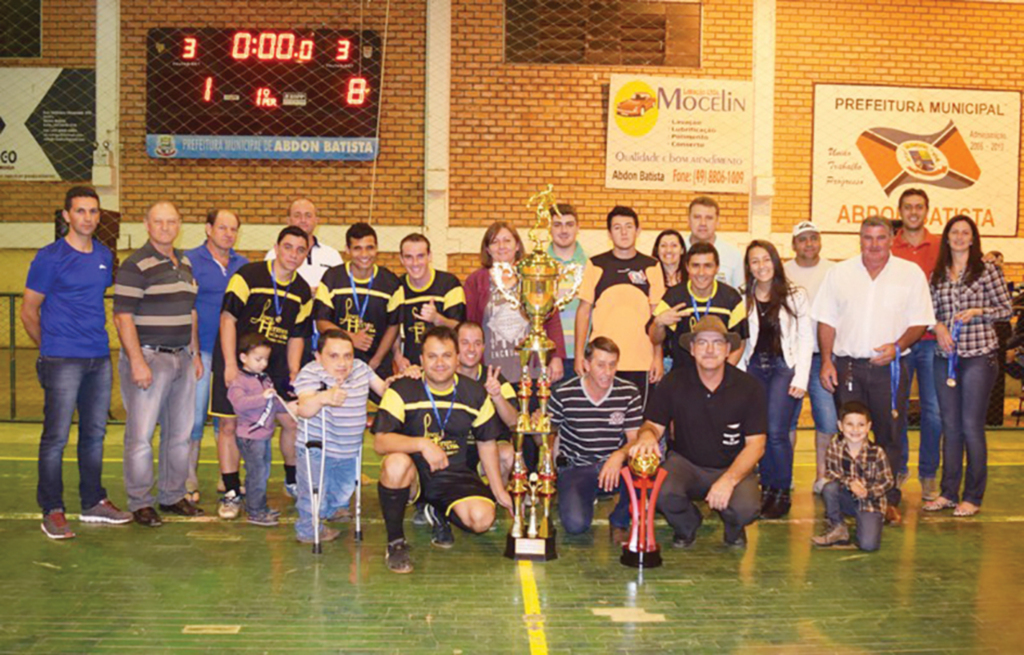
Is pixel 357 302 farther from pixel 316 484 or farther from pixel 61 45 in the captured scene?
pixel 61 45

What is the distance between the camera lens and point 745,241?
1347 cm

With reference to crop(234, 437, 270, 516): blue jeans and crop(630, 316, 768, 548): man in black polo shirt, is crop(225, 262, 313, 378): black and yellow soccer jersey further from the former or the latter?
crop(630, 316, 768, 548): man in black polo shirt

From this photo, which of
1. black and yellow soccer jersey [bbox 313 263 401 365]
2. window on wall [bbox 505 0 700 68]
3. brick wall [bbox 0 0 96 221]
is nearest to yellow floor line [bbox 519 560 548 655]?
black and yellow soccer jersey [bbox 313 263 401 365]

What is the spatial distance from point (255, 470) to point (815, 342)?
12.1 ft

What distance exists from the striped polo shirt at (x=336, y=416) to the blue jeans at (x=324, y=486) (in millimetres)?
73

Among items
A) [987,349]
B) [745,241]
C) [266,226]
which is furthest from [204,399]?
[745,241]

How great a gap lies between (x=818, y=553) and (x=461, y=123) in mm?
8594

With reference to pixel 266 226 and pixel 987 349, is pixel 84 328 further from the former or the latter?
pixel 266 226

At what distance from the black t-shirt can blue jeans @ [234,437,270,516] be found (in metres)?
2.26

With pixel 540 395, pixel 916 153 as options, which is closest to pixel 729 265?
pixel 540 395

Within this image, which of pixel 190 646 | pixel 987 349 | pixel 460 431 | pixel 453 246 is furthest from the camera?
pixel 453 246

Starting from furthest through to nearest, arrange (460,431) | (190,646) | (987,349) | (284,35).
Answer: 1. (284,35)
2. (987,349)
3. (460,431)
4. (190,646)

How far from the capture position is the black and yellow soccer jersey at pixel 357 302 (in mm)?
6633

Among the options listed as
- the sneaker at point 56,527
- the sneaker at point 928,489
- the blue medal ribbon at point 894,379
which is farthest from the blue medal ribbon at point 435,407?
the sneaker at point 928,489
